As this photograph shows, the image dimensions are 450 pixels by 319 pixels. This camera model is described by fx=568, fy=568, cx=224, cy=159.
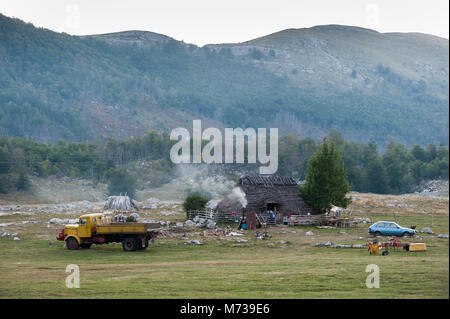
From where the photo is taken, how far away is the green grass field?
18.8 m

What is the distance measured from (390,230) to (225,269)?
1801 cm

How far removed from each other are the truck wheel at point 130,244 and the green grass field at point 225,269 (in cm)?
69

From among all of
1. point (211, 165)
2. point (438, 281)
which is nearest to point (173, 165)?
point (211, 165)

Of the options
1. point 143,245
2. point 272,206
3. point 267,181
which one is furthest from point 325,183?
point 143,245

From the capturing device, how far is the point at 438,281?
61.6ft

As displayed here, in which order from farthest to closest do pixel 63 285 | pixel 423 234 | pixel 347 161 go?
pixel 347 161 → pixel 423 234 → pixel 63 285

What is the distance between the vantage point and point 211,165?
158 metres

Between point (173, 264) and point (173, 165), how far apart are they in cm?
12607

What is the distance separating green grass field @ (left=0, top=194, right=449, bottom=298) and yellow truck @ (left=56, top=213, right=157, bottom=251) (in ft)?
2.31

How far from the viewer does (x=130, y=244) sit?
3309 cm

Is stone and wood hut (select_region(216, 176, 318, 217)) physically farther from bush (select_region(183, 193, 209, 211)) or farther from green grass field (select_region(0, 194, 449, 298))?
green grass field (select_region(0, 194, 449, 298))

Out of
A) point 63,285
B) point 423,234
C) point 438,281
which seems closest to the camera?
point 438,281

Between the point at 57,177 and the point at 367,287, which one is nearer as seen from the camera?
the point at 367,287

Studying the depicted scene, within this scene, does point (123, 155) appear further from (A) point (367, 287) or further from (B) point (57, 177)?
(A) point (367, 287)
